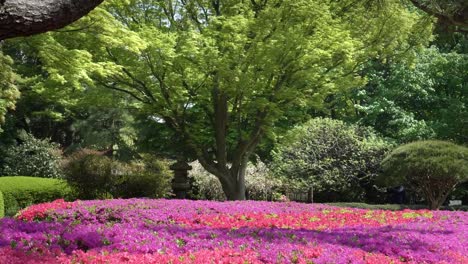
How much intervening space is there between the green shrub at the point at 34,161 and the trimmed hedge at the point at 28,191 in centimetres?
503

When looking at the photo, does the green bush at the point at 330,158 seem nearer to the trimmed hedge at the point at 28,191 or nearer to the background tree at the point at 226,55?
the background tree at the point at 226,55

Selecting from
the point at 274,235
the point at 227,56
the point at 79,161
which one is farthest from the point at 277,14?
the point at 274,235

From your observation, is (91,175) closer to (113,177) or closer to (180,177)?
(113,177)

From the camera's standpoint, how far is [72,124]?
26.3 m

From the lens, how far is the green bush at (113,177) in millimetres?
14352

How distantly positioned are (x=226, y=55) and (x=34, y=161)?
40.1 feet

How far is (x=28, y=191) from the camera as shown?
15188mm

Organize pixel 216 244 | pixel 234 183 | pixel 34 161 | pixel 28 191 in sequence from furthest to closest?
1. pixel 34 161
2. pixel 28 191
3. pixel 234 183
4. pixel 216 244

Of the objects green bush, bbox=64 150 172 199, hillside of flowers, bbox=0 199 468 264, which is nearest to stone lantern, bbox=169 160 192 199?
green bush, bbox=64 150 172 199

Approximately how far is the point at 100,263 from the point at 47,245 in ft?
2.89

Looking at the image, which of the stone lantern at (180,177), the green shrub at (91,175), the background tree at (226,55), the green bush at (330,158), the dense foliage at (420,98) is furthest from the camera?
the dense foliage at (420,98)

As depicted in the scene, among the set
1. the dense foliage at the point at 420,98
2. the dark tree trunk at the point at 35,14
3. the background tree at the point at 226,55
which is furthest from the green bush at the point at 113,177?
the dark tree trunk at the point at 35,14

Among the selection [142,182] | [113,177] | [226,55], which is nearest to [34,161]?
[113,177]

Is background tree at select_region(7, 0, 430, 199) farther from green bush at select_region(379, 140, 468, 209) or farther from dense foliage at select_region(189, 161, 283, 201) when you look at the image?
dense foliage at select_region(189, 161, 283, 201)
